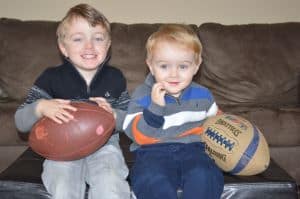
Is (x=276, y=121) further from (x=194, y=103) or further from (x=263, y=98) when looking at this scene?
(x=194, y=103)

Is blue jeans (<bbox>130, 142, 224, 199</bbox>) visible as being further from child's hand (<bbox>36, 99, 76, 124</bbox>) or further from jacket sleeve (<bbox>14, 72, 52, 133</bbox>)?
jacket sleeve (<bbox>14, 72, 52, 133</bbox>)

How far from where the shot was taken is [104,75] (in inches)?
82.9

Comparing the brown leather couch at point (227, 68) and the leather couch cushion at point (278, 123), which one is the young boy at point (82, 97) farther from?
the leather couch cushion at point (278, 123)

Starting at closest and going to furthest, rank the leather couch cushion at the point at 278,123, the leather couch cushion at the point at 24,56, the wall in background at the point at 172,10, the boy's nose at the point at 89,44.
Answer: the boy's nose at the point at 89,44
the leather couch cushion at the point at 278,123
the leather couch cushion at the point at 24,56
the wall in background at the point at 172,10

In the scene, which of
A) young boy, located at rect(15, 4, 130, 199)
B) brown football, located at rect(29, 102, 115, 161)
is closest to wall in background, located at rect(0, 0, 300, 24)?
young boy, located at rect(15, 4, 130, 199)

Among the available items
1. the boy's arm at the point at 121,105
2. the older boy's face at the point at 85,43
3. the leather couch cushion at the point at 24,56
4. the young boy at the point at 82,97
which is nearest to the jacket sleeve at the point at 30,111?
the young boy at the point at 82,97

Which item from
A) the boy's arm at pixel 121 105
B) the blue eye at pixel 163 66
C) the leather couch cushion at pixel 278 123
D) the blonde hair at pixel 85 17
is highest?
the blonde hair at pixel 85 17

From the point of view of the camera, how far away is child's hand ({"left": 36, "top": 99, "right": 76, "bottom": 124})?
1746mm

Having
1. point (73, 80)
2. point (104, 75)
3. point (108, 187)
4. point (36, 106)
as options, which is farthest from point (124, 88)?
point (108, 187)

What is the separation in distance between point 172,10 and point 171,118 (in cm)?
154

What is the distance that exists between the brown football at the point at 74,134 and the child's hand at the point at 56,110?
18 mm

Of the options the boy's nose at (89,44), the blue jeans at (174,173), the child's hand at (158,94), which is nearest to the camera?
the blue jeans at (174,173)

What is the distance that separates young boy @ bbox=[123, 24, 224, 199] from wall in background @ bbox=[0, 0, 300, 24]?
1.35 m

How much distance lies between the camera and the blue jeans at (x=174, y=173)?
1.65 metres
